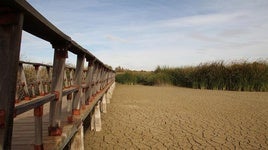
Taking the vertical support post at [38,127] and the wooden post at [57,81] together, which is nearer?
the vertical support post at [38,127]

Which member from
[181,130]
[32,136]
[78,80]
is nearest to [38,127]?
[32,136]

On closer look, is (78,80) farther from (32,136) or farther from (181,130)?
(181,130)

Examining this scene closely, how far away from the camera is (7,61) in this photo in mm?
1559

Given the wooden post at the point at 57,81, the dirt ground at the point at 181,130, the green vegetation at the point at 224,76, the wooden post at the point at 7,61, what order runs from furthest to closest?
the green vegetation at the point at 224,76 < the dirt ground at the point at 181,130 < the wooden post at the point at 57,81 < the wooden post at the point at 7,61

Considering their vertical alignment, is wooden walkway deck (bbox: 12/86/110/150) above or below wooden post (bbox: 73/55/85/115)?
below

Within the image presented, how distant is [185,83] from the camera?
909 inches

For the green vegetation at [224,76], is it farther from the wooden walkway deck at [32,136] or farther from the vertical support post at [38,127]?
the vertical support post at [38,127]

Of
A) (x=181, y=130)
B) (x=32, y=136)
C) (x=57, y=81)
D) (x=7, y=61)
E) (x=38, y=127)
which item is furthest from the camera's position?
(x=181, y=130)

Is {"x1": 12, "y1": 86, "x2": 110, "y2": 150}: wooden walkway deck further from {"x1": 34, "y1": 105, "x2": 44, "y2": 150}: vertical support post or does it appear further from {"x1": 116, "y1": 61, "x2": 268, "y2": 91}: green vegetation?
{"x1": 116, "y1": 61, "x2": 268, "y2": 91}: green vegetation

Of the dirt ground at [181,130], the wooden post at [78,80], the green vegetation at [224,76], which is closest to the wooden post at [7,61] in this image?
the wooden post at [78,80]

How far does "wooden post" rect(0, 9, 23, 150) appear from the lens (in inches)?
61.6

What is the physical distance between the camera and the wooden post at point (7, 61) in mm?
1563

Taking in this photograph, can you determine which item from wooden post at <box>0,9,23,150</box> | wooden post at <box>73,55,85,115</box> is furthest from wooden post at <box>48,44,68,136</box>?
wooden post at <box>0,9,23,150</box>

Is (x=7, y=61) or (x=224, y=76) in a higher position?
(x=224, y=76)
